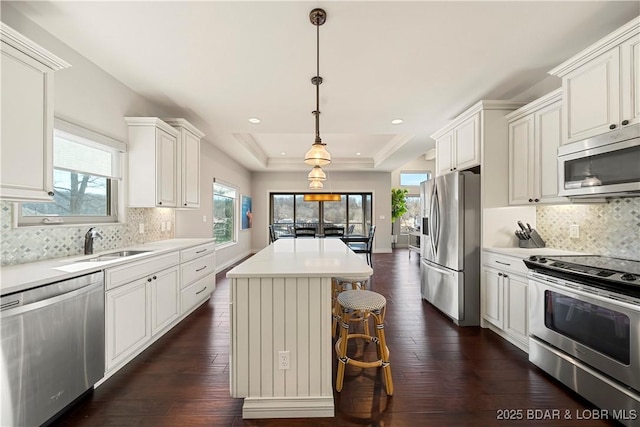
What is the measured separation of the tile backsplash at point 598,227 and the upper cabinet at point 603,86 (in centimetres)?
71

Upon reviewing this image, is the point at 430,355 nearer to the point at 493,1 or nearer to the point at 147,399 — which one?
the point at 147,399

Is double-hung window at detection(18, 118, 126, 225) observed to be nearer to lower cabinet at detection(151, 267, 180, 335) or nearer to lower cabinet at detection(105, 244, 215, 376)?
lower cabinet at detection(105, 244, 215, 376)

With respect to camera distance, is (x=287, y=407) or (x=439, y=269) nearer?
(x=287, y=407)

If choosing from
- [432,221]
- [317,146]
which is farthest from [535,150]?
[317,146]

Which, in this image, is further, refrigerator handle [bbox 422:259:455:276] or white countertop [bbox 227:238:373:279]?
refrigerator handle [bbox 422:259:455:276]

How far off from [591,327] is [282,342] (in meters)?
2.01

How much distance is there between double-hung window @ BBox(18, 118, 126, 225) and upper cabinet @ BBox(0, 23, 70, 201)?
17.5 inches

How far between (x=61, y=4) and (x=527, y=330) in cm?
425

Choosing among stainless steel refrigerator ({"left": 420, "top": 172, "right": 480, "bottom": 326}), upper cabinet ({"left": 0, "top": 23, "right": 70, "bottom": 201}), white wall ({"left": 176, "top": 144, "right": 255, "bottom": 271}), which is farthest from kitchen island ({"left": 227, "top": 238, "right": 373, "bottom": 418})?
white wall ({"left": 176, "top": 144, "right": 255, "bottom": 271})

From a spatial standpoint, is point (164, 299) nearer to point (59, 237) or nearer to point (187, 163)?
point (59, 237)

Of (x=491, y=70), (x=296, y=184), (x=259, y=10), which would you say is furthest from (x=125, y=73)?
(x=296, y=184)

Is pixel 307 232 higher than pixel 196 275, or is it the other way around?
pixel 307 232

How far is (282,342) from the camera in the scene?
1613 mm

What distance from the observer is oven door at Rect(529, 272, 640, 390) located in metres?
1.46
